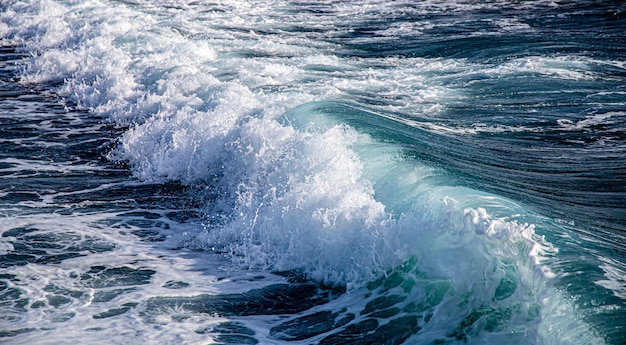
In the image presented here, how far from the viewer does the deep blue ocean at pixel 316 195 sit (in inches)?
226

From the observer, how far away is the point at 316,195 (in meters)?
7.63

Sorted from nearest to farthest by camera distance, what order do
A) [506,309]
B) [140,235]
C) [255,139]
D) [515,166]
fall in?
[506,309]
[140,235]
[515,166]
[255,139]

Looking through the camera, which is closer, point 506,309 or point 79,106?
point 506,309

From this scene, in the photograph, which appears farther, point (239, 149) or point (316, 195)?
point (239, 149)

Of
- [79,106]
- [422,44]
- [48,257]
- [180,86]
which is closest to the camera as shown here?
[48,257]

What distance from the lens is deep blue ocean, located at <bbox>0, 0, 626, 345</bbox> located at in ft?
18.8

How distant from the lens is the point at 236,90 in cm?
1222

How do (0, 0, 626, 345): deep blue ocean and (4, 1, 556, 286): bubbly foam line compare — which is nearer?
(0, 0, 626, 345): deep blue ocean

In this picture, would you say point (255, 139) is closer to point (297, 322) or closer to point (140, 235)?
point (140, 235)

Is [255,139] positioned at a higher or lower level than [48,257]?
higher

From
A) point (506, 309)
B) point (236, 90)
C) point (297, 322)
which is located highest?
point (236, 90)

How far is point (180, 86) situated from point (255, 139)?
4096mm

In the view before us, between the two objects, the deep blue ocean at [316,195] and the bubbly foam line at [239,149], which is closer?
the deep blue ocean at [316,195]

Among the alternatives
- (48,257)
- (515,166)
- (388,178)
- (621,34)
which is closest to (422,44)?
(621,34)
